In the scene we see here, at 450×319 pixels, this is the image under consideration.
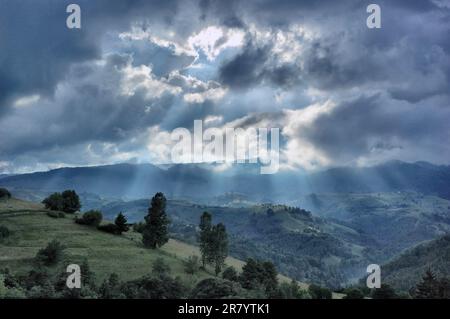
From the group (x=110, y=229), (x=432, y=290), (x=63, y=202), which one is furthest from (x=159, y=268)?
(x=63, y=202)

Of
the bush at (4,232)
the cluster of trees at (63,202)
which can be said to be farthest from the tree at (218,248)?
the bush at (4,232)

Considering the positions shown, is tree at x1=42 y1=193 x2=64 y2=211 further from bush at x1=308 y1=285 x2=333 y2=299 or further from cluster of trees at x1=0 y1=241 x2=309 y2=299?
bush at x1=308 y1=285 x2=333 y2=299

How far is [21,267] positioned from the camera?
66.6m

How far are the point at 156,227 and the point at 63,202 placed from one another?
28.3 m

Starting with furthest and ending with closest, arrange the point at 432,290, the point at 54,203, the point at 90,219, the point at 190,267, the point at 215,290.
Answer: the point at 54,203
the point at 90,219
the point at 190,267
the point at 432,290
the point at 215,290

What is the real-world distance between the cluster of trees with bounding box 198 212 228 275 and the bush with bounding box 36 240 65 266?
112ft

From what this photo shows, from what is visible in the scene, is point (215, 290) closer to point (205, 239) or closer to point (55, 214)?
point (205, 239)

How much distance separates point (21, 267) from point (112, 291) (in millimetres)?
19945

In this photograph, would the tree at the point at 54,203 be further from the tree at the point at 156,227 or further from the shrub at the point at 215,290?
the shrub at the point at 215,290

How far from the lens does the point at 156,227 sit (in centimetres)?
9888

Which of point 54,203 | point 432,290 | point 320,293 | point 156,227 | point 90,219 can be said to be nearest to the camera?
point 432,290
